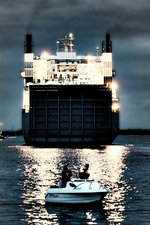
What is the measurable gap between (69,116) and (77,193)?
78.9 metres

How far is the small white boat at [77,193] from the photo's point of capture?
3278 centimetres

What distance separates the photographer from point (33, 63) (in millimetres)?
126875

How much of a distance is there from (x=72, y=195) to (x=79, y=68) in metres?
93.4

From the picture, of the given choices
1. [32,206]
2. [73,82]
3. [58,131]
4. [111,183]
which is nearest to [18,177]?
[111,183]

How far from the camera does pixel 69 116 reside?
111500 millimetres

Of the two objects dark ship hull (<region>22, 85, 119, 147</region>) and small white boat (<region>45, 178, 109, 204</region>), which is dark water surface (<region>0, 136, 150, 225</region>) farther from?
dark ship hull (<region>22, 85, 119, 147</region>)

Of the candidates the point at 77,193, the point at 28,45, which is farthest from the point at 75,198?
the point at 28,45

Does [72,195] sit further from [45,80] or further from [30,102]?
[45,80]

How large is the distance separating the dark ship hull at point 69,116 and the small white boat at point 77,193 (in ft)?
254

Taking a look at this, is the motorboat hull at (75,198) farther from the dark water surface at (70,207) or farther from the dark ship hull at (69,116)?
the dark ship hull at (69,116)

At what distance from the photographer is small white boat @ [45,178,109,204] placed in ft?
108

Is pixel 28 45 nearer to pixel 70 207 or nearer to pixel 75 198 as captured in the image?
pixel 75 198

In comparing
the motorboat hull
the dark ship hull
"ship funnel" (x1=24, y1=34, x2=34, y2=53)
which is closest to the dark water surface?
the motorboat hull

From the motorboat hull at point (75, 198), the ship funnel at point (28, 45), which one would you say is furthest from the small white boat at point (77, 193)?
the ship funnel at point (28, 45)
